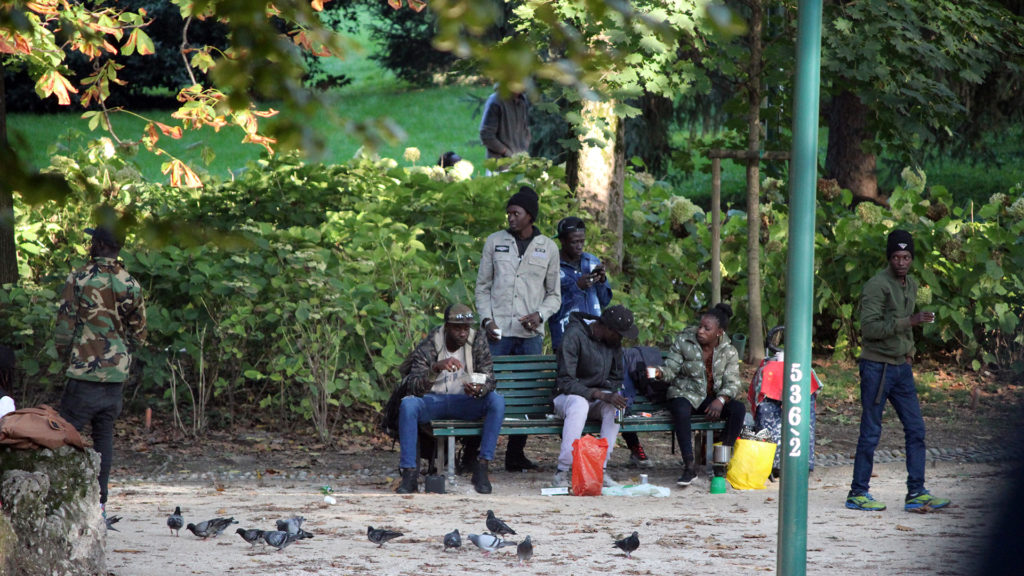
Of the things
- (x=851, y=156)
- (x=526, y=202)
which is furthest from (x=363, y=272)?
(x=851, y=156)

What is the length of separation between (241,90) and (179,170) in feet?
19.1

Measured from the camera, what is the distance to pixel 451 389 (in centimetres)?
836

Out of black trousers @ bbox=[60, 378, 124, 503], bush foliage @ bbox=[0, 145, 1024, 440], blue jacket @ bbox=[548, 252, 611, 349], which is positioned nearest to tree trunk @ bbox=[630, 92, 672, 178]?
bush foliage @ bbox=[0, 145, 1024, 440]

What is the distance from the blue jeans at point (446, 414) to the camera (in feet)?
26.5

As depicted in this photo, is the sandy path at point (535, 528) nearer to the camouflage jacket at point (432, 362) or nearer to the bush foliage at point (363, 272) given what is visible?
the camouflage jacket at point (432, 362)

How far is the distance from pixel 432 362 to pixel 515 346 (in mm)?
1059

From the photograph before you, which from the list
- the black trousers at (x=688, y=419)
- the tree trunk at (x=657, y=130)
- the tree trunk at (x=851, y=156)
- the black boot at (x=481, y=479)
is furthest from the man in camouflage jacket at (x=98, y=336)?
the tree trunk at (x=851, y=156)

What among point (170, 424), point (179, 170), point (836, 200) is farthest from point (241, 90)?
point (836, 200)

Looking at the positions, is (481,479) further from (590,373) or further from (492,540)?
(492,540)

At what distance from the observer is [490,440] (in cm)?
812

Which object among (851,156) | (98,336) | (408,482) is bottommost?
(408,482)

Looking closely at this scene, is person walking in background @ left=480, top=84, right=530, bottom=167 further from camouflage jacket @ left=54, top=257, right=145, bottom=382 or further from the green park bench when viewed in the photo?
camouflage jacket @ left=54, top=257, right=145, bottom=382

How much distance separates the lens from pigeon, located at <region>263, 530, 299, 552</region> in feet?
20.3

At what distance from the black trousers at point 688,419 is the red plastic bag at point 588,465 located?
0.66 m
